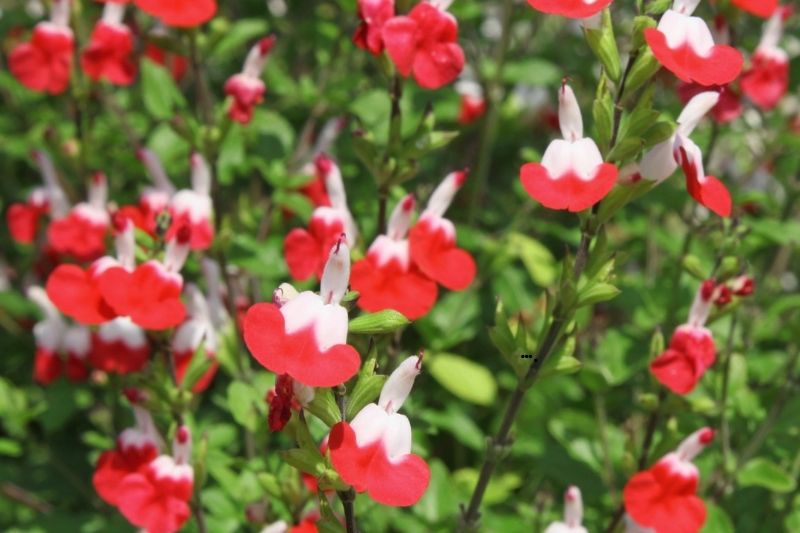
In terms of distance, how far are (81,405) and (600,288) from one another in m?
1.54

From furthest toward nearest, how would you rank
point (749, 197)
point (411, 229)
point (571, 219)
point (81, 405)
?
point (571, 219) → point (81, 405) → point (749, 197) → point (411, 229)

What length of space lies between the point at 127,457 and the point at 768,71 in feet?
5.94

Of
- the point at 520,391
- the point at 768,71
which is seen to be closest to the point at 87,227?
the point at 520,391

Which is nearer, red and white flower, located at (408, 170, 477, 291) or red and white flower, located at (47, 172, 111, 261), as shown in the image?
red and white flower, located at (408, 170, 477, 291)

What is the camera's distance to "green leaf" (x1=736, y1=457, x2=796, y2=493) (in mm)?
2084

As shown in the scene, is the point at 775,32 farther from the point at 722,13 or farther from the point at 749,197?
the point at 749,197

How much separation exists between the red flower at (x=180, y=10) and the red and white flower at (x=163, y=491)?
77cm

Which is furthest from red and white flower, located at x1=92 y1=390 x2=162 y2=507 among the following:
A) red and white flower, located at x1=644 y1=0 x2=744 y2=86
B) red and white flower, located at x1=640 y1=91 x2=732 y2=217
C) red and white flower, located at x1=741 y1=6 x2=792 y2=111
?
red and white flower, located at x1=741 y1=6 x2=792 y2=111

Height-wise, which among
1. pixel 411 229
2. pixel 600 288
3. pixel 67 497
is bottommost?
pixel 67 497

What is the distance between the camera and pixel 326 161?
1.94 meters

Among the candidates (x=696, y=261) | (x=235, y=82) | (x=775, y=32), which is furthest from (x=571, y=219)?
(x=235, y=82)

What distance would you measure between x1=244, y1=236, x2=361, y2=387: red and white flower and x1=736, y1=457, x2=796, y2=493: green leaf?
112cm

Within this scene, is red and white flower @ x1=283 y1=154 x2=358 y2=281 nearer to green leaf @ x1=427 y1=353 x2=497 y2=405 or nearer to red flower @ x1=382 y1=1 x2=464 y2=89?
red flower @ x1=382 y1=1 x2=464 y2=89

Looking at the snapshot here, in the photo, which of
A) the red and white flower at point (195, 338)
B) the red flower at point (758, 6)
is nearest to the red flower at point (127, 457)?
the red and white flower at point (195, 338)
